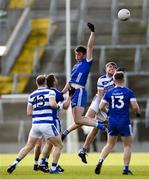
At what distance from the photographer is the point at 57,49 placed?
41.1 m

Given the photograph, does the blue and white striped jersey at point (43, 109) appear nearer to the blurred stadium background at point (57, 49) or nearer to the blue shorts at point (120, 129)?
the blue shorts at point (120, 129)

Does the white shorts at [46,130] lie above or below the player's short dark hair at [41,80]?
below

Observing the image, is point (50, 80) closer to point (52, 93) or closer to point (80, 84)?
point (52, 93)

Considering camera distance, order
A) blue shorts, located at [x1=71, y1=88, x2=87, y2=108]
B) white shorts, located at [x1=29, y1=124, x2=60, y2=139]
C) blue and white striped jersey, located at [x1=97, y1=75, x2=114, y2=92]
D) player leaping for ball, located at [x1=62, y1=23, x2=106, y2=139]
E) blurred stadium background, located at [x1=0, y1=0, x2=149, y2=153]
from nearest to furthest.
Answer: white shorts, located at [x1=29, y1=124, x2=60, y2=139], player leaping for ball, located at [x1=62, y1=23, x2=106, y2=139], blue shorts, located at [x1=71, y1=88, x2=87, y2=108], blue and white striped jersey, located at [x1=97, y1=75, x2=114, y2=92], blurred stadium background, located at [x1=0, y1=0, x2=149, y2=153]

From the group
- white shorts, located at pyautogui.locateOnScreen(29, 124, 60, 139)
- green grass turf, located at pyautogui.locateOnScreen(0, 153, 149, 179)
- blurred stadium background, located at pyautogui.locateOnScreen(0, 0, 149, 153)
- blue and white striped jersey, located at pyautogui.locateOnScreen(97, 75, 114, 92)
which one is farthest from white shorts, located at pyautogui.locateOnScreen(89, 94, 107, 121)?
blurred stadium background, located at pyautogui.locateOnScreen(0, 0, 149, 153)

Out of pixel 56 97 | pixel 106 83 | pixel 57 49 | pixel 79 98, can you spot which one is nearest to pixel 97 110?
pixel 106 83

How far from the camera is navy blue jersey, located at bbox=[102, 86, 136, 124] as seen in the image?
65.2 feet

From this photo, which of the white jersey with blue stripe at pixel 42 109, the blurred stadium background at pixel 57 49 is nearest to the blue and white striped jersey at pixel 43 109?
the white jersey with blue stripe at pixel 42 109

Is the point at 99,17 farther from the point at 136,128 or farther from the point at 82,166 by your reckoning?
the point at 82,166

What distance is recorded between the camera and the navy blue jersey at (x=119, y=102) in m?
19.9

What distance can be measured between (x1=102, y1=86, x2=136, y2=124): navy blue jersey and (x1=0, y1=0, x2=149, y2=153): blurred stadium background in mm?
13108

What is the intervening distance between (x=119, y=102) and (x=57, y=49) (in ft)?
70.1

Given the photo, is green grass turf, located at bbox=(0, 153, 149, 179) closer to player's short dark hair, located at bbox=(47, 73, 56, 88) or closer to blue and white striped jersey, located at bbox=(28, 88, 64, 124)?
blue and white striped jersey, located at bbox=(28, 88, 64, 124)

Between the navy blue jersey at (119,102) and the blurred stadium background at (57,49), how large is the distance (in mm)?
13108
